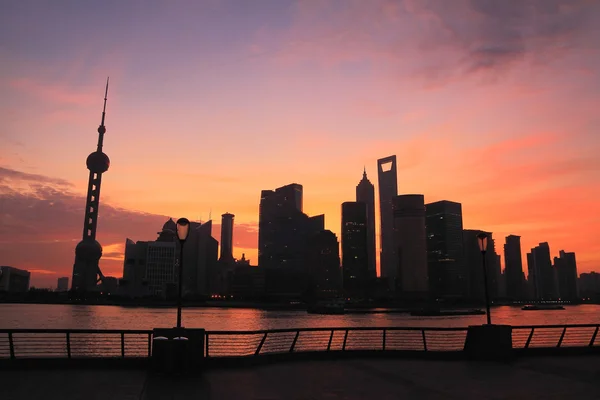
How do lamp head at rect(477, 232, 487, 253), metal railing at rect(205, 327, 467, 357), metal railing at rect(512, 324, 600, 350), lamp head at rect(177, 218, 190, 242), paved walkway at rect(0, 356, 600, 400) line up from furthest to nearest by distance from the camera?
metal railing at rect(205, 327, 467, 357) → lamp head at rect(477, 232, 487, 253) → metal railing at rect(512, 324, 600, 350) → lamp head at rect(177, 218, 190, 242) → paved walkway at rect(0, 356, 600, 400)

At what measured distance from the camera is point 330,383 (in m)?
13.9

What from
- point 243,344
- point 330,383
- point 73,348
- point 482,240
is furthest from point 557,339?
point 330,383

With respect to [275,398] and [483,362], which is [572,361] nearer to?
[483,362]

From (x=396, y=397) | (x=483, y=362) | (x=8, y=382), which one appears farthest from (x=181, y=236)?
(x=483, y=362)

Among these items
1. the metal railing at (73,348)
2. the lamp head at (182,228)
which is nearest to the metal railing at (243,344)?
the metal railing at (73,348)

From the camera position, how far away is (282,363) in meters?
17.6

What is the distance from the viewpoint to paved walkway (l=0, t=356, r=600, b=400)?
12.2 m

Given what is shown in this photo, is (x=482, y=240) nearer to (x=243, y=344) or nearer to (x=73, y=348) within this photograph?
(x=243, y=344)

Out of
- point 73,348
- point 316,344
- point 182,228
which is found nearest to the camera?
point 182,228

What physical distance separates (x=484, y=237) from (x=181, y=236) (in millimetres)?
13346

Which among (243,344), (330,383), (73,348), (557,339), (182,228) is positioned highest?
(182,228)

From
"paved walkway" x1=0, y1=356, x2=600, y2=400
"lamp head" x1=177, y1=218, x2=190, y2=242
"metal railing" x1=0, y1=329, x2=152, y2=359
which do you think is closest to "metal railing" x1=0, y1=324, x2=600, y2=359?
"metal railing" x1=0, y1=329, x2=152, y2=359

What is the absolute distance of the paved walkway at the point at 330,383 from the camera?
12.2 m

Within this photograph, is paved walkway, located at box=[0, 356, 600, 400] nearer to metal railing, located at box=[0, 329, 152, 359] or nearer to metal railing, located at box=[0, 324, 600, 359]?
metal railing, located at box=[0, 324, 600, 359]
